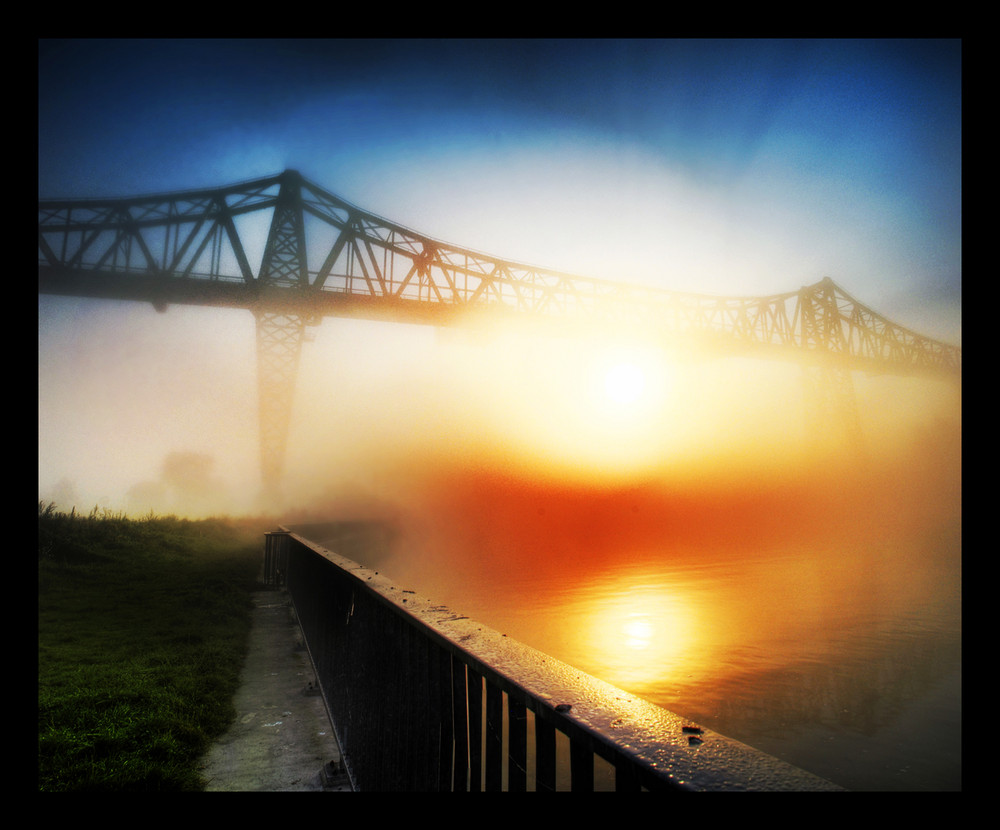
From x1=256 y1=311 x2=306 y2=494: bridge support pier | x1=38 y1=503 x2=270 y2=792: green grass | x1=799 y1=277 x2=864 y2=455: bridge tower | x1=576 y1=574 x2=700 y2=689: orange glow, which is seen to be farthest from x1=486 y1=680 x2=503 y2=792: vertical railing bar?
x1=799 y1=277 x2=864 y2=455: bridge tower

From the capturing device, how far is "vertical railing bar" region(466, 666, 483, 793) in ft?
5.41

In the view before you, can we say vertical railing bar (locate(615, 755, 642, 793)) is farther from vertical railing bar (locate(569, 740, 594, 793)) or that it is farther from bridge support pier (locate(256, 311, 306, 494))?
bridge support pier (locate(256, 311, 306, 494))

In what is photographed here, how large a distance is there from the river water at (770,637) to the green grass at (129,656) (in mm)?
5508

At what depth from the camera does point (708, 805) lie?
89cm

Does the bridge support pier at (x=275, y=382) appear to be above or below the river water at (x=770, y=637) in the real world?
above

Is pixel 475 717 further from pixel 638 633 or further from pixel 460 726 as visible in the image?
pixel 638 633

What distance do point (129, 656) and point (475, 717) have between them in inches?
218

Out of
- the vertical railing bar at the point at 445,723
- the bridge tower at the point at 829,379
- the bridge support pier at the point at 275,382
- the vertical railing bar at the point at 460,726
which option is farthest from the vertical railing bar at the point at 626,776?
the bridge tower at the point at 829,379

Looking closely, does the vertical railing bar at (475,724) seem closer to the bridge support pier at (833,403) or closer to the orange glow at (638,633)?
the orange glow at (638,633)

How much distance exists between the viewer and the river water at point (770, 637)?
704cm

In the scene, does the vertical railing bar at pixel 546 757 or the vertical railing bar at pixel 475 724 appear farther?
the vertical railing bar at pixel 475 724

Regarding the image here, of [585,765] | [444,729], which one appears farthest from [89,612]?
[585,765]

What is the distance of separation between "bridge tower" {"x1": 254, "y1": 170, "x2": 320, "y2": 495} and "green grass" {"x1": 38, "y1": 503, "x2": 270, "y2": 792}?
15792mm

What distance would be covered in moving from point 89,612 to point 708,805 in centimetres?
918
